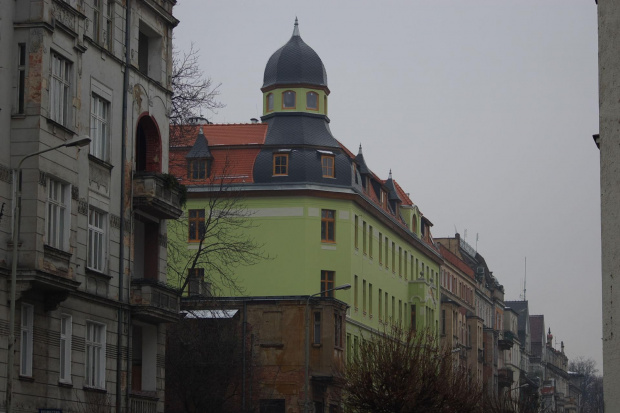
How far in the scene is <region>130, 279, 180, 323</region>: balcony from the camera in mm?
44031

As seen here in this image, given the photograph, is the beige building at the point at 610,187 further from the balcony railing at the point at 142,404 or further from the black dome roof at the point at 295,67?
the black dome roof at the point at 295,67

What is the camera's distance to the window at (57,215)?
37281 millimetres

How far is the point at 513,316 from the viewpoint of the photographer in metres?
165

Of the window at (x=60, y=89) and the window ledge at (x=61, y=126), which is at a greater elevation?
the window at (x=60, y=89)

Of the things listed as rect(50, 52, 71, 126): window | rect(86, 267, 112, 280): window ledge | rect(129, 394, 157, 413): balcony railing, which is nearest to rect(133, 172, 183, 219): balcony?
rect(86, 267, 112, 280): window ledge

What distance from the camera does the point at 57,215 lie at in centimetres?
3781

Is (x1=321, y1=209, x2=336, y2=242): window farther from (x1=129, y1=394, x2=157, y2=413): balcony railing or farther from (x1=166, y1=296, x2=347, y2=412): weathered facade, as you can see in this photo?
(x1=129, y1=394, x2=157, y2=413): balcony railing

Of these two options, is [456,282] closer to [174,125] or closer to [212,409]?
[212,409]

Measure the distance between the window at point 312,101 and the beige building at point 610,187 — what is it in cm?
5865

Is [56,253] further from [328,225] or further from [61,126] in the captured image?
[328,225]

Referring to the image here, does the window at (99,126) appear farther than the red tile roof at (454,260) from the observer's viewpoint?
No

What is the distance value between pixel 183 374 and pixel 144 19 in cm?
2597

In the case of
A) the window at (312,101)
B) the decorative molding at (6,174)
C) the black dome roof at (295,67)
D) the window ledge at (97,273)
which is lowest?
the window ledge at (97,273)

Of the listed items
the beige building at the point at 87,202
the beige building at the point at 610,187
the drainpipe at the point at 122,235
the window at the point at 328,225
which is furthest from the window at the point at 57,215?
the window at the point at 328,225
